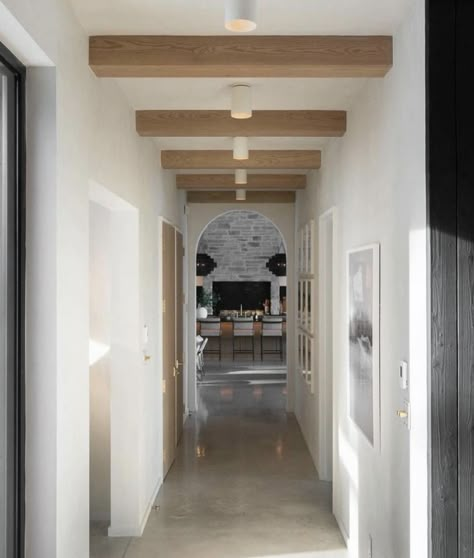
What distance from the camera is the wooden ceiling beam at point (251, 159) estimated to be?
18.5ft

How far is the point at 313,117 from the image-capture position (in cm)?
436

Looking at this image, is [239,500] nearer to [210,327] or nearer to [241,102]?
[241,102]

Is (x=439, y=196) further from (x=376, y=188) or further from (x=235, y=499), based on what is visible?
(x=235, y=499)

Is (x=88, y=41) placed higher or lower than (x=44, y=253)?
higher

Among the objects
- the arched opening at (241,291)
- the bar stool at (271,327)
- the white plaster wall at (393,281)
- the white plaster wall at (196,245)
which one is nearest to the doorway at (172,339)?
the white plaster wall at (196,245)

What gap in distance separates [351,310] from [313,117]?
1329 mm

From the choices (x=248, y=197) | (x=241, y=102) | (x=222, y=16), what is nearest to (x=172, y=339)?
(x=248, y=197)

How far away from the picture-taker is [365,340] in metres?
3.58

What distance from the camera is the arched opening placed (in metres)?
13.3

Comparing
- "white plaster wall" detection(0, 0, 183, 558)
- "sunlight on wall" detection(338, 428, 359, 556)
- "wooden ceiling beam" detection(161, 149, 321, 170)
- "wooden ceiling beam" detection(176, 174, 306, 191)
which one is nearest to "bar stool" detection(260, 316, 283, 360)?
"wooden ceiling beam" detection(176, 174, 306, 191)

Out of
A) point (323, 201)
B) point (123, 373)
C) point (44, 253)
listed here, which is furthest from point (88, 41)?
point (323, 201)

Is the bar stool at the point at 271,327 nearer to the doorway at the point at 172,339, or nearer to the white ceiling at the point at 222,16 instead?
the doorway at the point at 172,339

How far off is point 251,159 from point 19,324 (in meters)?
3.67

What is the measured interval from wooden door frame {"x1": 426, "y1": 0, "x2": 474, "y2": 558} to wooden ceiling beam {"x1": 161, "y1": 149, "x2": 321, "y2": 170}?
3.22 meters
